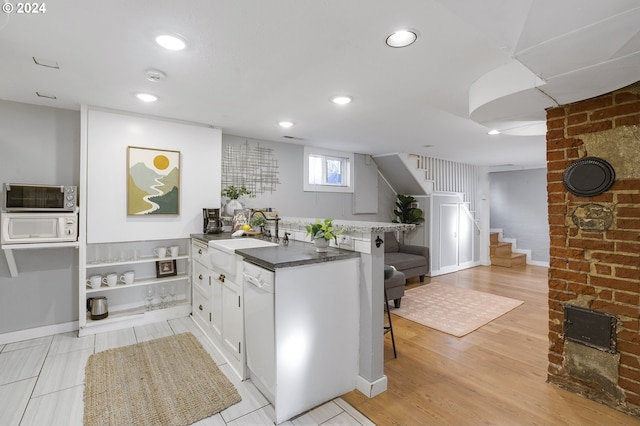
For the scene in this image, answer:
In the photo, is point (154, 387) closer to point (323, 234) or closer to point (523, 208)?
point (323, 234)

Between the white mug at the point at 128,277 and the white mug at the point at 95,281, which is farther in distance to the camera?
the white mug at the point at 128,277

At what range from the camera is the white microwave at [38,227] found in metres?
2.58

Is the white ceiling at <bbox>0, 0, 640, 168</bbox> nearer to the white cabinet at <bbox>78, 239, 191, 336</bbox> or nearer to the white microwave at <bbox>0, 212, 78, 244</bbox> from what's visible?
the white microwave at <bbox>0, 212, 78, 244</bbox>

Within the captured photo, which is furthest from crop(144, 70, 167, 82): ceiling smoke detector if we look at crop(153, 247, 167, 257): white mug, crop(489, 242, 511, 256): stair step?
crop(489, 242, 511, 256): stair step

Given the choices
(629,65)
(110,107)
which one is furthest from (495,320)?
(110,107)

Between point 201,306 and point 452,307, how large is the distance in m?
3.16

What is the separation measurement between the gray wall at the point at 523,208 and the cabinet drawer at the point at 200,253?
24.0 ft

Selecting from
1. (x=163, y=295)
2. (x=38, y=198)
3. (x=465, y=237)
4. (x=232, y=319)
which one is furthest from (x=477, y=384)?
(x=465, y=237)

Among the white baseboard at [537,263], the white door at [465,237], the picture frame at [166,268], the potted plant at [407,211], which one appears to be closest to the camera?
the picture frame at [166,268]

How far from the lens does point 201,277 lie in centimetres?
312

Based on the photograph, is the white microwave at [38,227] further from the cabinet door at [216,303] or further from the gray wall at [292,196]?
the gray wall at [292,196]

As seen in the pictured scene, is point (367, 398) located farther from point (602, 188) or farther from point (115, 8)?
point (115, 8)

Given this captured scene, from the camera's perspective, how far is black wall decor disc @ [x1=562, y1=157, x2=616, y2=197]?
1919mm

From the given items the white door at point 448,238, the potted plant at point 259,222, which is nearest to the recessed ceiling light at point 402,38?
the potted plant at point 259,222
